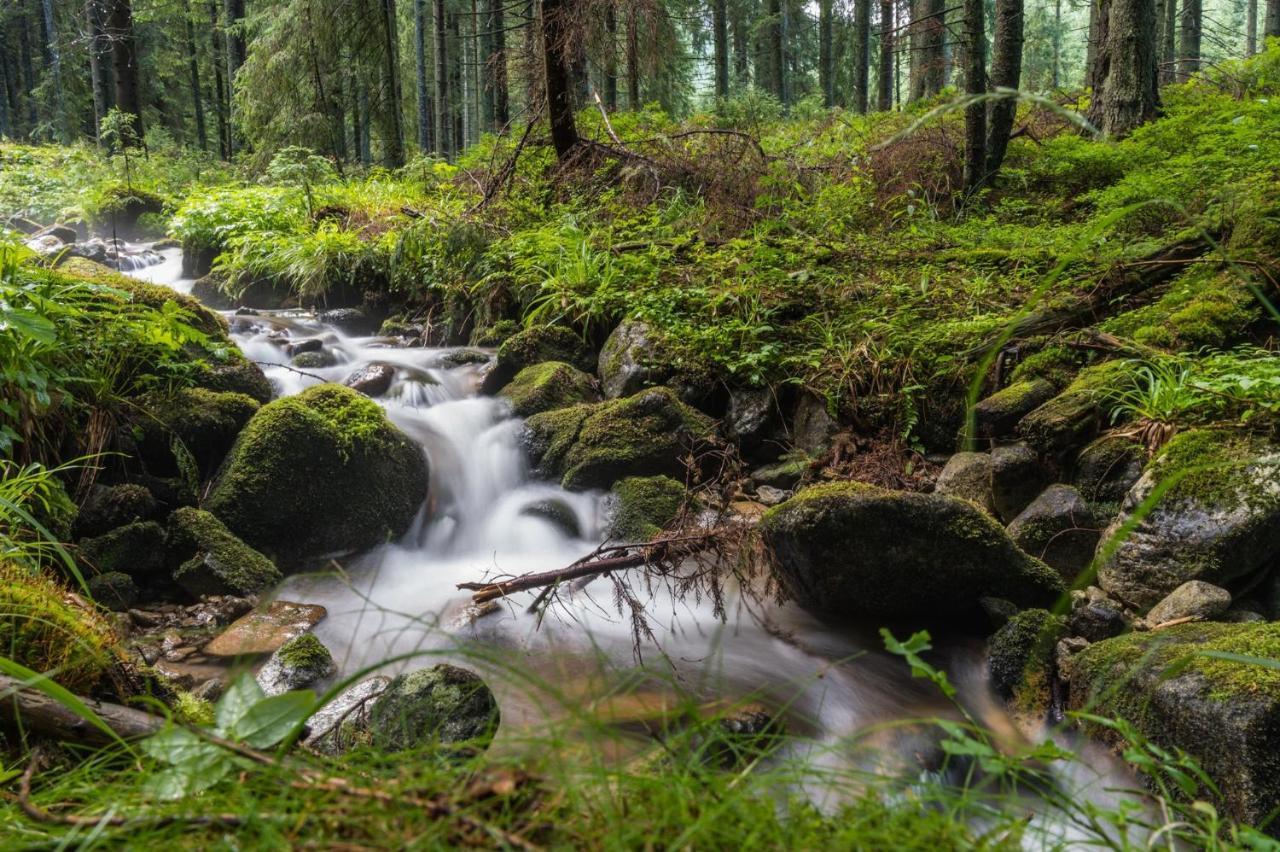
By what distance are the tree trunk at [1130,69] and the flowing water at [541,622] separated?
7.98 meters

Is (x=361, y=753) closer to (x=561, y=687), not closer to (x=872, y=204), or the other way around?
(x=561, y=687)

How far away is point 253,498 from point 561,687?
8.44 feet

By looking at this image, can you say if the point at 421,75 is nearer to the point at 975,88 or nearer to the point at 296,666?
the point at 975,88

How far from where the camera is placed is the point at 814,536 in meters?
3.98

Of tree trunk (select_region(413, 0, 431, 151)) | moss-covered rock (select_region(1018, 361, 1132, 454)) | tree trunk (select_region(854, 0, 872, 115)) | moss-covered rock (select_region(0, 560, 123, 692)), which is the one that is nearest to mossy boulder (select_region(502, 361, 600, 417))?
moss-covered rock (select_region(1018, 361, 1132, 454))

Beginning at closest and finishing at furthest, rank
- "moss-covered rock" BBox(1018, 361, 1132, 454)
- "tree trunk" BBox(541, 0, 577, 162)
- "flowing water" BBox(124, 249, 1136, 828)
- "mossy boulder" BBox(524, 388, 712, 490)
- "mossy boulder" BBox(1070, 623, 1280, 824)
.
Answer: "mossy boulder" BBox(1070, 623, 1280, 824)
"flowing water" BBox(124, 249, 1136, 828)
"moss-covered rock" BBox(1018, 361, 1132, 454)
"mossy boulder" BBox(524, 388, 712, 490)
"tree trunk" BBox(541, 0, 577, 162)

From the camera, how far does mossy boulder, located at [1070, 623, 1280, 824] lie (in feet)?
8.21

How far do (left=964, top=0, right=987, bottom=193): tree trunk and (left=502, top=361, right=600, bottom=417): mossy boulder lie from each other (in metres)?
5.07

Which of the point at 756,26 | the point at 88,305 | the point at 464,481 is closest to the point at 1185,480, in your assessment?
the point at 464,481

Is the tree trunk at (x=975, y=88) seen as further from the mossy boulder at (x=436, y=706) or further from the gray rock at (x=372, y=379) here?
the mossy boulder at (x=436, y=706)

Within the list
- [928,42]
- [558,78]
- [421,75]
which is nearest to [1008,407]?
[558,78]

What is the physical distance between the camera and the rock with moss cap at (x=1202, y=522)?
368cm

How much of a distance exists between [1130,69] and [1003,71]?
63.5 inches

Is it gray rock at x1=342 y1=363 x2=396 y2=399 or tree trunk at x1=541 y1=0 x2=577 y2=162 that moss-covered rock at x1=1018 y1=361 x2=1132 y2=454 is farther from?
tree trunk at x1=541 y1=0 x2=577 y2=162
